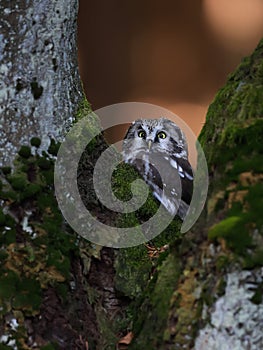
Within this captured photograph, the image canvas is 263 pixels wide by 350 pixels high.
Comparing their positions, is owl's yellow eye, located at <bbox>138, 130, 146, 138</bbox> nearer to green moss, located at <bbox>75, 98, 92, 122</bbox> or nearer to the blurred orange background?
green moss, located at <bbox>75, 98, 92, 122</bbox>

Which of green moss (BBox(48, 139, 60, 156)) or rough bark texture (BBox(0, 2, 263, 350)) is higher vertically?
green moss (BBox(48, 139, 60, 156))

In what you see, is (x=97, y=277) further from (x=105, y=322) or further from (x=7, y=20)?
(x=7, y=20)

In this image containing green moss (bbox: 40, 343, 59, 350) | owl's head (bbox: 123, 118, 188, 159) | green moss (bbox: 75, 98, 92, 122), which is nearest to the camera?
green moss (bbox: 40, 343, 59, 350)

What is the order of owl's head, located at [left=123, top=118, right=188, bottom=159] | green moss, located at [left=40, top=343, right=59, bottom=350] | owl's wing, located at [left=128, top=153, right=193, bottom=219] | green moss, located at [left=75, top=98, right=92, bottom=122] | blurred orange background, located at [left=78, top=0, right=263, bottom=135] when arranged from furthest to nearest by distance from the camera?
blurred orange background, located at [left=78, top=0, right=263, bottom=135] → owl's head, located at [left=123, top=118, right=188, bottom=159] → owl's wing, located at [left=128, top=153, right=193, bottom=219] → green moss, located at [left=75, top=98, right=92, bottom=122] → green moss, located at [left=40, top=343, right=59, bottom=350]

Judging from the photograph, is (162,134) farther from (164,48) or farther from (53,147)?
(164,48)

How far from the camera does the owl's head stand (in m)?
2.27

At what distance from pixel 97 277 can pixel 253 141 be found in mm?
420

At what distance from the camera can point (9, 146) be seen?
1.22 metres

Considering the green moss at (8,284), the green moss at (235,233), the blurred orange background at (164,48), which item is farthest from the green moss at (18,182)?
the blurred orange background at (164,48)

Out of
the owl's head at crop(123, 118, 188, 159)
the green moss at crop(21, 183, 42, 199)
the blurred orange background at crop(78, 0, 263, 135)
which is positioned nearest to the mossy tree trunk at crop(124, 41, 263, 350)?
the green moss at crop(21, 183, 42, 199)

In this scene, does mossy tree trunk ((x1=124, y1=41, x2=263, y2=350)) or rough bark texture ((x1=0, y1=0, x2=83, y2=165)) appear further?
rough bark texture ((x1=0, y1=0, x2=83, y2=165))

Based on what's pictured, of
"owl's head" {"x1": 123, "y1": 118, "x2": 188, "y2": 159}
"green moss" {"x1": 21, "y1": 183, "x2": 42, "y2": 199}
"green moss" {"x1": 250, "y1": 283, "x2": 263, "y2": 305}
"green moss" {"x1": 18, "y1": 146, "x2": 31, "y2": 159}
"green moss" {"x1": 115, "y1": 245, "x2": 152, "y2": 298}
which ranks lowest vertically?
"green moss" {"x1": 250, "y1": 283, "x2": 263, "y2": 305}

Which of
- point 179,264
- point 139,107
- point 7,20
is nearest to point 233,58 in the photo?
point 139,107

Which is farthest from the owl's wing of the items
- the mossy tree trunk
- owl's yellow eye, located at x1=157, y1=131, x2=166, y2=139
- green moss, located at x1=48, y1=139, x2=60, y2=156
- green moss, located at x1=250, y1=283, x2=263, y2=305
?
green moss, located at x1=250, y1=283, x2=263, y2=305
